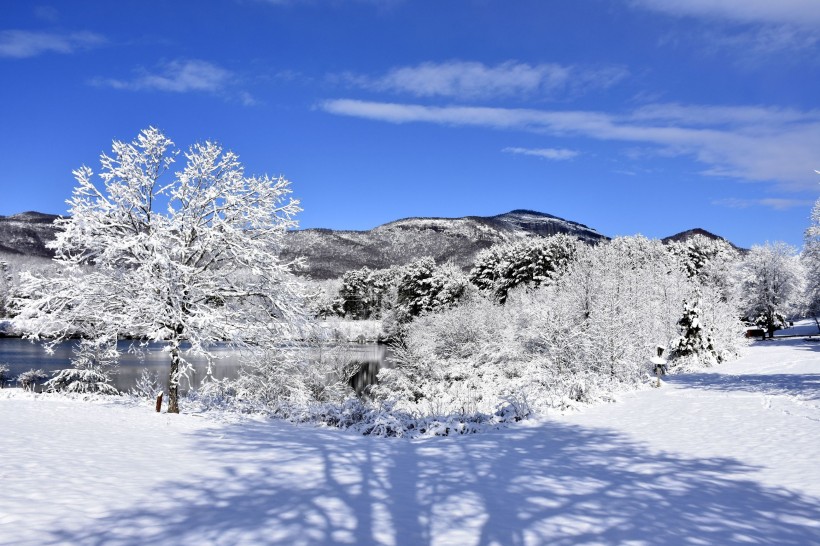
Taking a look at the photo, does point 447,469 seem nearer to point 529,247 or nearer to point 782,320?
point 529,247

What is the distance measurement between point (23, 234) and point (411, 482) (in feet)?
742

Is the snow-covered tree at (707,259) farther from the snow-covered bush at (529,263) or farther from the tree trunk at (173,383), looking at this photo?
the tree trunk at (173,383)

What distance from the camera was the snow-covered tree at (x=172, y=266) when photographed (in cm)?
1427

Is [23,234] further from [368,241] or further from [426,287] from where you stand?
[426,287]

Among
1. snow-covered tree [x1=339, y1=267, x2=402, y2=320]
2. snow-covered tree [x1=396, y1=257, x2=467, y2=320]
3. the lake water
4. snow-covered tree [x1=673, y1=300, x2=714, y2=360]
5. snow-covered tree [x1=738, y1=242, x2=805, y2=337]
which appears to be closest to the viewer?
snow-covered tree [x1=673, y1=300, x2=714, y2=360]

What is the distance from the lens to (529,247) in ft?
202

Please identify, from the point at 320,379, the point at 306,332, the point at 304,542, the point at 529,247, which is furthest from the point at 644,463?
the point at 529,247

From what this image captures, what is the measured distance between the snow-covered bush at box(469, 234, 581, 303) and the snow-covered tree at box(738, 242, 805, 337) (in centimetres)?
2280

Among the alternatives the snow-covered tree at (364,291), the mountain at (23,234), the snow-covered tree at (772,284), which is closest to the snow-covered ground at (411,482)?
the snow-covered tree at (772,284)

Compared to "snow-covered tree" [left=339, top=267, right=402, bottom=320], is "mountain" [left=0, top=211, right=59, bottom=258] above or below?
above

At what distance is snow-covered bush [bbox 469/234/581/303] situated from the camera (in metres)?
58.3

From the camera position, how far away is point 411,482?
8.27 meters

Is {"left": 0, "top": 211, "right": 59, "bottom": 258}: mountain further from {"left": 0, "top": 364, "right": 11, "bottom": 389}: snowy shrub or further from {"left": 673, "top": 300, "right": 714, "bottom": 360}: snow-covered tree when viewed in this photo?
{"left": 673, "top": 300, "right": 714, "bottom": 360}: snow-covered tree

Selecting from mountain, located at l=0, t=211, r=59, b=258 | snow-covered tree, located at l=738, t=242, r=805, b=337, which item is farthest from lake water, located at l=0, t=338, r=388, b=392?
mountain, located at l=0, t=211, r=59, b=258
